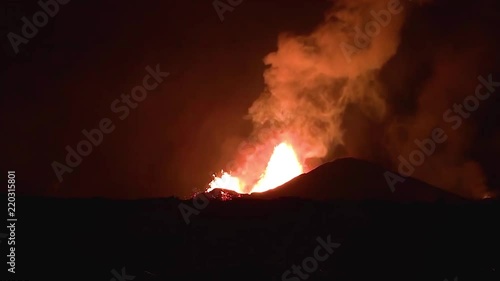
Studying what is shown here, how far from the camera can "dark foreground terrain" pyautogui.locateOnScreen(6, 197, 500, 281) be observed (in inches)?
627

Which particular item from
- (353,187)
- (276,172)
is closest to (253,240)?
(353,187)

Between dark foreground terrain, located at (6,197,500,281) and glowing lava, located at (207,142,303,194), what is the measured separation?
1762cm

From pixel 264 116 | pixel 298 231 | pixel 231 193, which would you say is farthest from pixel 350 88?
pixel 298 231

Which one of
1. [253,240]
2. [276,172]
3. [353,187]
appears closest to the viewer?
[253,240]

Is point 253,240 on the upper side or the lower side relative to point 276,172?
lower

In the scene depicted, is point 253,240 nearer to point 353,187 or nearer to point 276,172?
point 353,187

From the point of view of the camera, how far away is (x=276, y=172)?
119 feet

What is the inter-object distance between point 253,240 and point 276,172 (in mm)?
19660

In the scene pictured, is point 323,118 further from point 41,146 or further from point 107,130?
point 41,146

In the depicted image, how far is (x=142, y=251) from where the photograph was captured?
643 inches

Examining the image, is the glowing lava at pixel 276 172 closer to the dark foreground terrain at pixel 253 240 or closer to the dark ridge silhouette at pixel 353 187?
the dark ridge silhouette at pixel 353 187

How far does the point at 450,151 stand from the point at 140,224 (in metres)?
28.5

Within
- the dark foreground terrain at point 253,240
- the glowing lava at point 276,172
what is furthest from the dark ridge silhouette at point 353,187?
the dark foreground terrain at point 253,240

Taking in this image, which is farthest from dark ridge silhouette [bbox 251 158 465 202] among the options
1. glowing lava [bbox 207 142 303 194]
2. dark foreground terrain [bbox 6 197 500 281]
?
dark foreground terrain [bbox 6 197 500 281]
